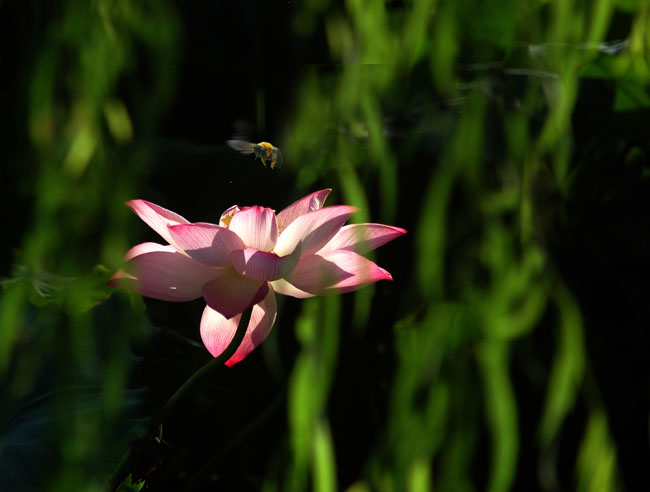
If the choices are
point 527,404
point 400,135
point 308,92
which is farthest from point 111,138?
point 527,404

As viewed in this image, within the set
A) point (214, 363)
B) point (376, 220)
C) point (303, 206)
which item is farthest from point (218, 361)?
point (376, 220)

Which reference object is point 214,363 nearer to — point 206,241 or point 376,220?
point 206,241

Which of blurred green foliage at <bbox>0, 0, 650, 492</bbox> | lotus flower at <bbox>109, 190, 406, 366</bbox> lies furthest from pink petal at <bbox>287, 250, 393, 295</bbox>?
blurred green foliage at <bbox>0, 0, 650, 492</bbox>

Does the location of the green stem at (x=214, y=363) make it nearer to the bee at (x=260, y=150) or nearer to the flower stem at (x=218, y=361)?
the flower stem at (x=218, y=361)

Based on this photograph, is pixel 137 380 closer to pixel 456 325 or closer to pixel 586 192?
pixel 456 325

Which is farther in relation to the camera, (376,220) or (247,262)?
(376,220)

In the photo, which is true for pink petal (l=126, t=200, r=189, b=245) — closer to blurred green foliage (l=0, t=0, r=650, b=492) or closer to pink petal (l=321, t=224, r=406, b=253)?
pink petal (l=321, t=224, r=406, b=253)
